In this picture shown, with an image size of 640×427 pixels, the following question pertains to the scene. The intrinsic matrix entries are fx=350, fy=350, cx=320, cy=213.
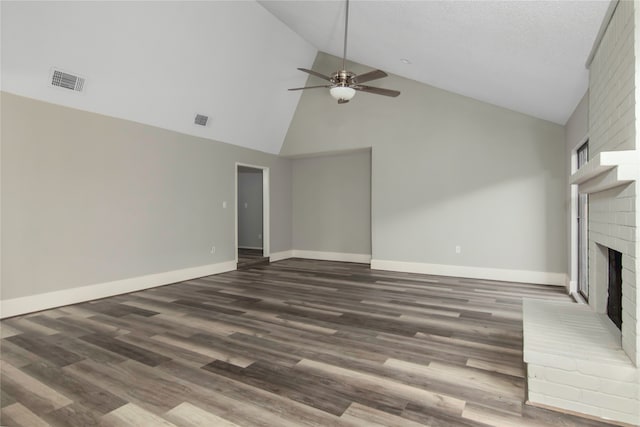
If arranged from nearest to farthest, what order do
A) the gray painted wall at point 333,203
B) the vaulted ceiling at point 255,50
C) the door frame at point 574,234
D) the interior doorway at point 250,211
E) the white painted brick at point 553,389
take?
the white painted brick at point 553,389 → the vaulted ceiling at point 255,50 → the door frame at point 574,234 → the gray painted wall at point 333,203 → the interior doorway at point 250,211

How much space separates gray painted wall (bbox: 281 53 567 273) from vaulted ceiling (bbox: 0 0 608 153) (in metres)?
0.42

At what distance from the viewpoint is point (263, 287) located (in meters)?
5.13

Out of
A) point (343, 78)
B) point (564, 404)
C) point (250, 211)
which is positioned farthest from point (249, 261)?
point (564, 404)

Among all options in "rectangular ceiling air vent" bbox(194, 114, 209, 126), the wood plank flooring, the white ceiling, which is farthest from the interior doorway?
the wood plank flooring

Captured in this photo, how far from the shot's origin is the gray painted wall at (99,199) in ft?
12.4

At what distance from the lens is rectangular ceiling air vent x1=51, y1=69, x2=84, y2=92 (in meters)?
3.82

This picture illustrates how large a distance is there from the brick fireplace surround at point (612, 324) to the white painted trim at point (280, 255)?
572 centimetres

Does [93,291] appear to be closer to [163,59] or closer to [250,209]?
[163,59]

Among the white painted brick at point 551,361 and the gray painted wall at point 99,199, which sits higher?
the gray painted wall at point 99,199

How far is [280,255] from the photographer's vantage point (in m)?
7.86

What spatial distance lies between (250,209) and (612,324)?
8.04m

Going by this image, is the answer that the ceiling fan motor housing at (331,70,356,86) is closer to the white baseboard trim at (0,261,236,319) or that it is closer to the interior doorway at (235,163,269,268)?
the white baseboard trim at (0,261,236,319)

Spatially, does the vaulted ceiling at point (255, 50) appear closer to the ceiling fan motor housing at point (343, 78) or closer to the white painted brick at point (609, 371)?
the ceiling fan motor housing at point (343, 78)

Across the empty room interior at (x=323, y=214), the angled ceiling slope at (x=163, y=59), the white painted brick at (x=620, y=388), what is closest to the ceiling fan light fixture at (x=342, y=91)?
the empty room interior at (x=323, y=214)
